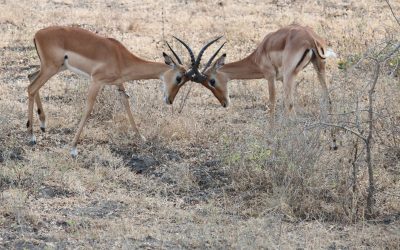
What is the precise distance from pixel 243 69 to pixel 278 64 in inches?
19.7

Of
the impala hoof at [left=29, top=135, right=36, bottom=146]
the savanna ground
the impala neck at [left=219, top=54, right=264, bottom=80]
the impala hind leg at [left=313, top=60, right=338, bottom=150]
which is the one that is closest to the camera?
the savanna ground

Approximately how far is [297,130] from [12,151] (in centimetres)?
281

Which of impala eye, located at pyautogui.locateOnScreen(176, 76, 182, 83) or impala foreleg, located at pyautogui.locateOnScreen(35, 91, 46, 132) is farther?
impala foreleg, located at pyautogui.locateOnScreen(35, 91, 46, 132)

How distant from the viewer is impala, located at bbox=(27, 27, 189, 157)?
828cm

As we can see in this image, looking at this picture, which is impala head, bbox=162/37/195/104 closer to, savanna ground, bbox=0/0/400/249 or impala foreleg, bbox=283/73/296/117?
savanna ground, bbox=0/0/400/249

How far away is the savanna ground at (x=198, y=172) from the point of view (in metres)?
5.97

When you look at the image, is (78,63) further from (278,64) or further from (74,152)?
(278,64)

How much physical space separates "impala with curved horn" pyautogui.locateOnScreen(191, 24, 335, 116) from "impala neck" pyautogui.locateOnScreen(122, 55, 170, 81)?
39 cm

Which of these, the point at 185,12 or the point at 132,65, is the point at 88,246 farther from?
the point at 185,12

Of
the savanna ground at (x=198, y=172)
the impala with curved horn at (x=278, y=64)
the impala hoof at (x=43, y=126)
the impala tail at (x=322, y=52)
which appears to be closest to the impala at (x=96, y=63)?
the impala hoof at (x=43, y=126)

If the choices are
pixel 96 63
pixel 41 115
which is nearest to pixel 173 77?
pixel 96 63

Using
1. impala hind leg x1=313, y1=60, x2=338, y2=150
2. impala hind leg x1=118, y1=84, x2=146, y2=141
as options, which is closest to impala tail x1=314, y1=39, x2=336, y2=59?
impala hind leg x1=313, y1=60, x2=338, y2=150

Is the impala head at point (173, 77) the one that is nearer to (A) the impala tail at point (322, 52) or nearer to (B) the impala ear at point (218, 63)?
(B) the impala ear at point (218, 63)

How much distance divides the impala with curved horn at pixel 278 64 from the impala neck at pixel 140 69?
15.4 inches
